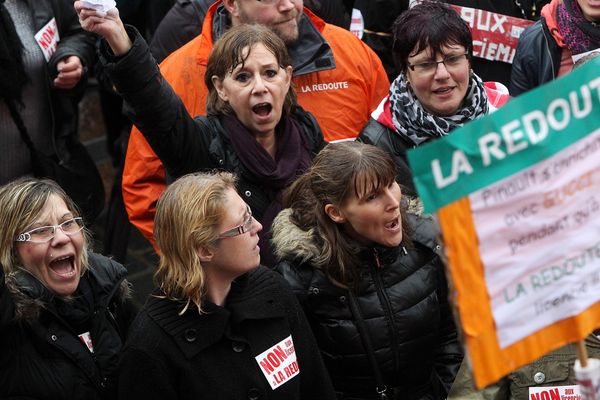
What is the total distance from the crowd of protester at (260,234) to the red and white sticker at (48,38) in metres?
0.19

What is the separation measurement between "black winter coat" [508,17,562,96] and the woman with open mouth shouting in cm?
128

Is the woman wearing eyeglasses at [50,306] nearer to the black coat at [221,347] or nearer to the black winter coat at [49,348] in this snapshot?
the black winter coat at [49,348]

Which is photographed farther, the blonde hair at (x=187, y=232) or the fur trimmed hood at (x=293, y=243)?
the fur trimmed hood at (x=293, y=243)

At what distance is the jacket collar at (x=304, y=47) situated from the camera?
4750 millimetres

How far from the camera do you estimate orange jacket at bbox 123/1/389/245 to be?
15.5 feet

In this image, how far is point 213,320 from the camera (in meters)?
3.21

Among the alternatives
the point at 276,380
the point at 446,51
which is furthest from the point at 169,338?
the point at 446,51

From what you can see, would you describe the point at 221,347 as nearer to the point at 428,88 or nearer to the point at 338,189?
the point at 338,189

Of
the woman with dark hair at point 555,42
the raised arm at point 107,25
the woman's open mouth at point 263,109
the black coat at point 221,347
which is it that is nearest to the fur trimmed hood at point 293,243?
the black coat at point 221,347

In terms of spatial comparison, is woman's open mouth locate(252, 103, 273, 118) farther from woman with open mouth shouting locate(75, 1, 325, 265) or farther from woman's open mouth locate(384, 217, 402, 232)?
woman's open mouth locate(384, 217, 402, 232)

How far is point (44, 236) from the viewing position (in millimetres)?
3498

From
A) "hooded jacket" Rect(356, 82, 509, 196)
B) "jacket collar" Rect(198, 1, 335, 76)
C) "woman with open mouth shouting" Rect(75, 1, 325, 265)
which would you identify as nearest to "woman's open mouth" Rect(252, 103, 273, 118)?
"woman with open mouth shouting" Rect(75, 1, 325, 265)

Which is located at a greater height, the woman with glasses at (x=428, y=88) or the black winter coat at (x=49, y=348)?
the woman with glasses at (x=428, y=88)

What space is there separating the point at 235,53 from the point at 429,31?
0.78 metres
